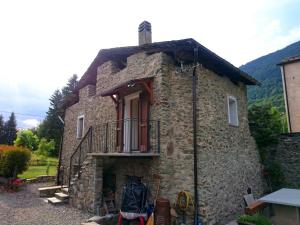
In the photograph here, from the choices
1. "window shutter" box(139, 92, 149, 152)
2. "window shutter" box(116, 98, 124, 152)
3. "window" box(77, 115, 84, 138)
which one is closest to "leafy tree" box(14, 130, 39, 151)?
"window" box(77, 115, 84, 138)

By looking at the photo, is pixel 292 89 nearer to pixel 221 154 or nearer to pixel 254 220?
pixel 221 154

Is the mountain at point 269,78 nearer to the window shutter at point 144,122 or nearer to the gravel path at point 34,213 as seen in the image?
the window shutter at point 144,122

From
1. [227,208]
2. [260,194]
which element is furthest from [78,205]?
[260,194]

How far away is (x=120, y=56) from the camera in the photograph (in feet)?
38.1

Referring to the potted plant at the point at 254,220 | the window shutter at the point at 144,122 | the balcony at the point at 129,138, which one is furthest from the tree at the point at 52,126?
the potted plant at the point at 254,220

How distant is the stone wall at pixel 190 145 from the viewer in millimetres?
8172

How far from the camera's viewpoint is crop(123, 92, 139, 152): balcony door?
32.2ft

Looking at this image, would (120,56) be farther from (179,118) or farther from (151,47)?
(179,118)

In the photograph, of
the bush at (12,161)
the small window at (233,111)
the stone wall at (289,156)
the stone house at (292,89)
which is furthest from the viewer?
the stone house at (292,89)

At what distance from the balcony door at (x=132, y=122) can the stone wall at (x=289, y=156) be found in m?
7.59

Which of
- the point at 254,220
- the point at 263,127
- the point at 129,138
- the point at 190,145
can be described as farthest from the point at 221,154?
the point at 263,127

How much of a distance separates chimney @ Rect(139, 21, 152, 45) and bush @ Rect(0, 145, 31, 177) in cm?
1037

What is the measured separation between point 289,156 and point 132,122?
8.14 meters

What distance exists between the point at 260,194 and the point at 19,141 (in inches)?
1266
